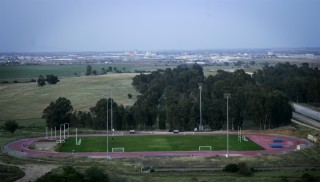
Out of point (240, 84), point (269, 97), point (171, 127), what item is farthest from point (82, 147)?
point (240, 84)

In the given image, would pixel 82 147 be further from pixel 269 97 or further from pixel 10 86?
pixel 10 86

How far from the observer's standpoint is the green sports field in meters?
44.2

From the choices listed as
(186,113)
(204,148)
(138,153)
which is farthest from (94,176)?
(186,113)

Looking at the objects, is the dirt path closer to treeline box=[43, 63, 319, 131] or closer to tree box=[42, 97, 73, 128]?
treeline box=[43, 63, 319, 131]

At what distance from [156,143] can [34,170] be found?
1648 centimetres

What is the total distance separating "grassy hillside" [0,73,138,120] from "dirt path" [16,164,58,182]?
99.9 feet

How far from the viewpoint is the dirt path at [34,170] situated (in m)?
31.1

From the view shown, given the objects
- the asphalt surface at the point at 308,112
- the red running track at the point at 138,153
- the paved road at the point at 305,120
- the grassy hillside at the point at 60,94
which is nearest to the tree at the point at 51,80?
the grassy hillside at the point at 60,94

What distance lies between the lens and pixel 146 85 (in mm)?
87312

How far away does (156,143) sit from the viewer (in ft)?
155

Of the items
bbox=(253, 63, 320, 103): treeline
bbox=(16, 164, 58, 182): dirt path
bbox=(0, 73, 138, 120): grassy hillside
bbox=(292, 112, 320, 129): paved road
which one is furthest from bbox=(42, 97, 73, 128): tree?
bbox=(253, 63, 320, 103): treeline

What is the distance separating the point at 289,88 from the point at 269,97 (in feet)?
83.1

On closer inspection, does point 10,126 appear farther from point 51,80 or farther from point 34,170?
point 51,80

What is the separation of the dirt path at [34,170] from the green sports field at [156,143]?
811cm
